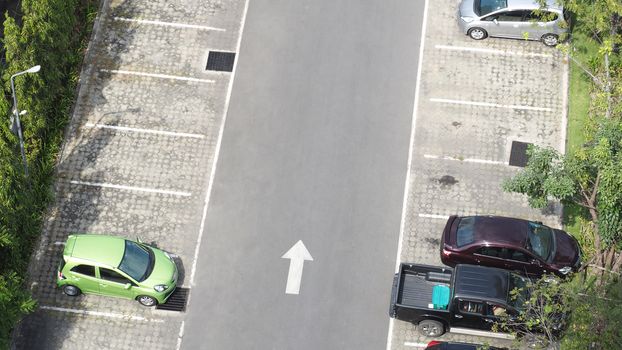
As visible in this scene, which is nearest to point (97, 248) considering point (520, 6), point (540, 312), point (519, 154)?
point (540, 312)

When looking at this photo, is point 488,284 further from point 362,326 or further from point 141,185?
point 141,185

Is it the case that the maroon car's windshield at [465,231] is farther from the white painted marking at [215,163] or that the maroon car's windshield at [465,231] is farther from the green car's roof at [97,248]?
the green car's roof at [97,248]

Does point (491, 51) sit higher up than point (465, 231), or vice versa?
point (491, 51)

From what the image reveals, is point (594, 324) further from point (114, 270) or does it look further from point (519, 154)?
point (114, 270)

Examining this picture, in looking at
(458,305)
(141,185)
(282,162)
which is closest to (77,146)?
(141,185)

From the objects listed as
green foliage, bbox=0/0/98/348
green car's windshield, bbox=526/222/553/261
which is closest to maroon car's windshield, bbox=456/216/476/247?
green car's windshield, bbox=526/222/553/261

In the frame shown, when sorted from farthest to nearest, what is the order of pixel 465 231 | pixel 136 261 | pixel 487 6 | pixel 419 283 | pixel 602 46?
pixel 487 6 → pixel 602 46 → pixel 465 231 → pixel 136 261 → pixel 419 283

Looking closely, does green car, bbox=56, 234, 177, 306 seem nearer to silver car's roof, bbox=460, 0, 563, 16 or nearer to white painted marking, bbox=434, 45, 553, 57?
white painted marking, bbox=434, 45, 553, 57

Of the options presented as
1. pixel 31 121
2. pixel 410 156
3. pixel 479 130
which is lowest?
pixel 31 121
